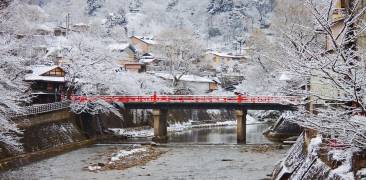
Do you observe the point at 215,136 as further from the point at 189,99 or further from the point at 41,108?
the point at 41,108

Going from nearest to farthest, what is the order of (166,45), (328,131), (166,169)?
(328,131)
(166,169)
(166,45)

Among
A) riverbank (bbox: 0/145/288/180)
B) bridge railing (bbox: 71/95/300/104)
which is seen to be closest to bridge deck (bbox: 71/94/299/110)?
bridge railing (bbox: 71/95/300/104)

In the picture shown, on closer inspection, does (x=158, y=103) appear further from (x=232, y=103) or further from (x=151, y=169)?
(x=151, y=169)

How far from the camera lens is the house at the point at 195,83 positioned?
6688 centimetres

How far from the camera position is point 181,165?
30172 mm

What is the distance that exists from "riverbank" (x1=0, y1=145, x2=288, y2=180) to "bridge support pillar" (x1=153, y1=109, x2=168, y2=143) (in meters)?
6.61

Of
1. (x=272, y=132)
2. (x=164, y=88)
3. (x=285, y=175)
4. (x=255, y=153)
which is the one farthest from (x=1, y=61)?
(x=164, y=88)

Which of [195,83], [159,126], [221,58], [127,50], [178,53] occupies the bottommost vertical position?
[159,126]

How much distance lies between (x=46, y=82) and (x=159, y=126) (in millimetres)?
10853

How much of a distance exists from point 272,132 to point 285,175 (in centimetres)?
2594

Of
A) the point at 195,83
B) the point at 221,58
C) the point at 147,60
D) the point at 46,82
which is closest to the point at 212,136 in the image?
the point at 46,82

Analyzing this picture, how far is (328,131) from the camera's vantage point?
9.03 metres

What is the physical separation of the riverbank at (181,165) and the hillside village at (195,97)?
229mm

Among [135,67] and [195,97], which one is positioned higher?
[135,67]
